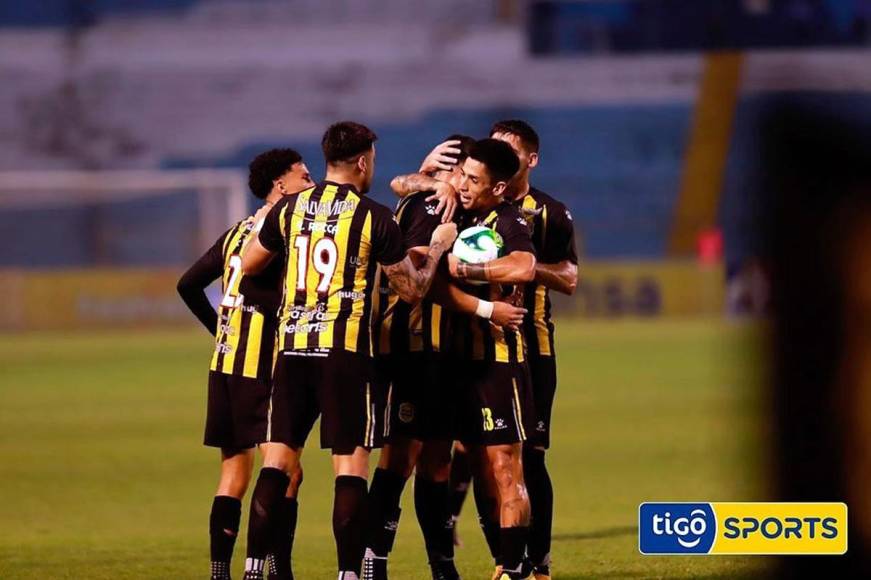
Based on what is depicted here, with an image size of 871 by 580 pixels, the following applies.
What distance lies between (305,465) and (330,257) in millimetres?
6855

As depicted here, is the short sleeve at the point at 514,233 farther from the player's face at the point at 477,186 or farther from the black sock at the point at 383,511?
the black sock at the point at 383,511

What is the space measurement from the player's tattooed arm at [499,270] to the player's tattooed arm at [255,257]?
0.70m

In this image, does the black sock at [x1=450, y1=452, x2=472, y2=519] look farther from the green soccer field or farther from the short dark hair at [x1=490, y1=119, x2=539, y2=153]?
the short dark hair at [x1=490, y1=119, x2=539, y2=153]

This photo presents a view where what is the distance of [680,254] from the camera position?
119 ft

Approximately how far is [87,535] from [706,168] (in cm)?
3055

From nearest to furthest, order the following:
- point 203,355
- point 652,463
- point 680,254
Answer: point 652,463, point 203,355, point 680,254

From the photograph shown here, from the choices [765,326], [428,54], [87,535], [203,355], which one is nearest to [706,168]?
[428,54]

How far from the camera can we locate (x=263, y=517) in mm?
5363

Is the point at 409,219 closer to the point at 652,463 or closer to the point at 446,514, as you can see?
the point at 446,514

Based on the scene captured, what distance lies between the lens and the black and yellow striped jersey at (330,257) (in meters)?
5.39

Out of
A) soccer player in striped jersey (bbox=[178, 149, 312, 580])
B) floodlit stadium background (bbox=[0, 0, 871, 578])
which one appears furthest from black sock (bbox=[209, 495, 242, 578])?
floodlit stadium background (bbox=[0, 0, 871, 578])

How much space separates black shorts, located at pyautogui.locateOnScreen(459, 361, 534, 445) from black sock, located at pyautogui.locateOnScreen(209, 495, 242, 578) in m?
0.98

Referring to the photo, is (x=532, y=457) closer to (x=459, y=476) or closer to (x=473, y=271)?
(x=459, y=476)

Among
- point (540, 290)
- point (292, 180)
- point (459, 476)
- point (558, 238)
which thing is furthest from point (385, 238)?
point (459, 476)
